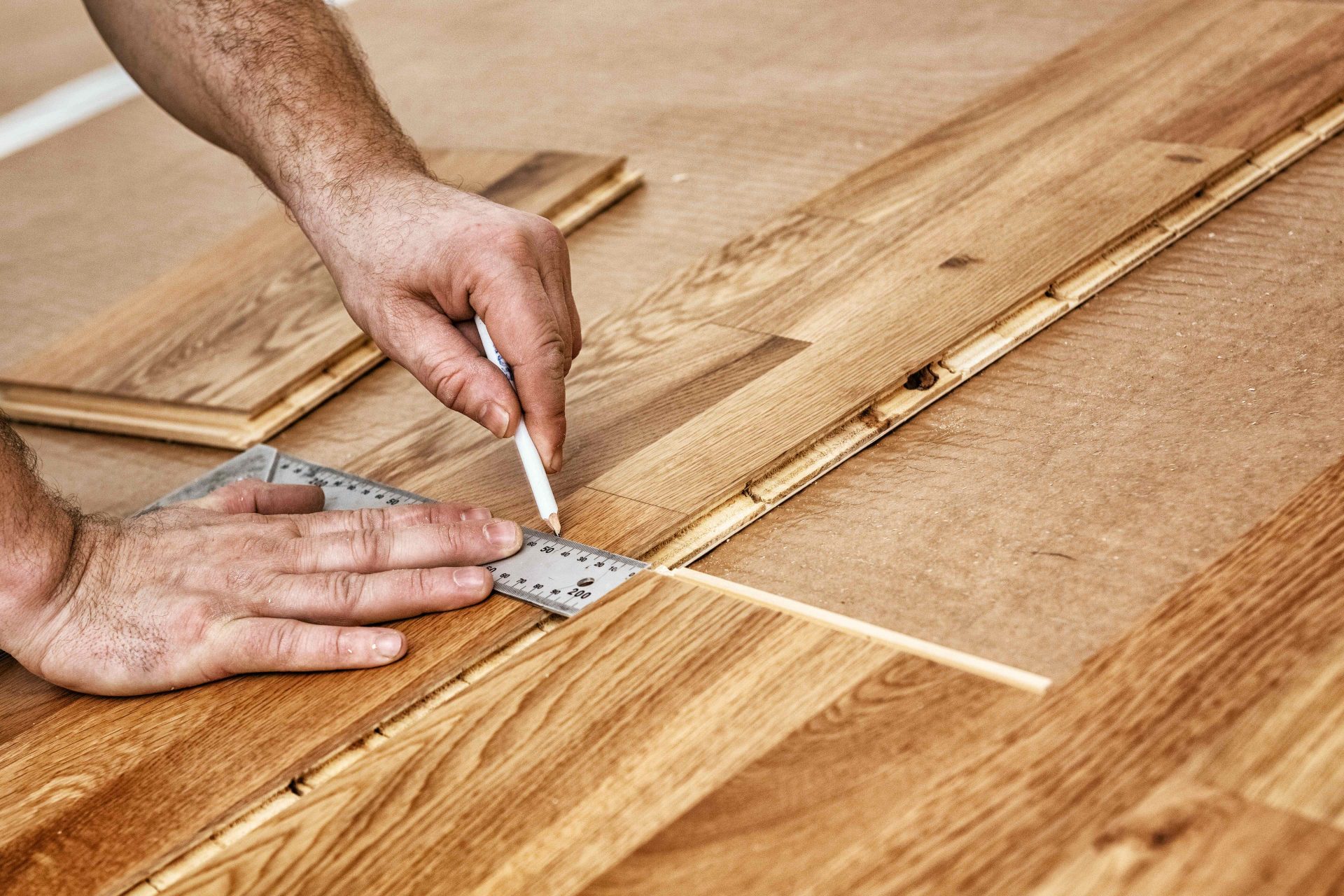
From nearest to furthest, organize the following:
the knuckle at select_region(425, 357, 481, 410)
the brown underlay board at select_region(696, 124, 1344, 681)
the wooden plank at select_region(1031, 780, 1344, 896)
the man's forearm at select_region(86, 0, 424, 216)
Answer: the wooden plank at select_region(1031, 780, 1344, 896) → the brown underlay board at select_region(696, 124, 1344, 681) → the knuckle at select_region(425, 357, 481, 410) → the man's forearm at select_region(86, 0, 424, 216)

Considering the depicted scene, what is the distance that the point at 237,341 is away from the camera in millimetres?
1769

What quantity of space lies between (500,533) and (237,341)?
808 millimetres

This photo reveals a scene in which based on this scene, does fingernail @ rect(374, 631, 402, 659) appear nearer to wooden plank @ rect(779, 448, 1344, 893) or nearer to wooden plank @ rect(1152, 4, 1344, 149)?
wooden plank @ rect(779, 448, 1344, 893)

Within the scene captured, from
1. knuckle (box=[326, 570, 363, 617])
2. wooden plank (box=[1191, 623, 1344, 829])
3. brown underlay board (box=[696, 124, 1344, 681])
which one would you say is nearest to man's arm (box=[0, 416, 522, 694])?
knuckle (box=[326, 570, 363, 617])

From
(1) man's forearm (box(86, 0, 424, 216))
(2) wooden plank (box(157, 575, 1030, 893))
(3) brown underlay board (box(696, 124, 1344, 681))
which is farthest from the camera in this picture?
(1) man's forearm (box(86, 0, 424, 216))

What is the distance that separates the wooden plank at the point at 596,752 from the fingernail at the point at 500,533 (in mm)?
154

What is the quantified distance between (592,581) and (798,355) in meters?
0.38

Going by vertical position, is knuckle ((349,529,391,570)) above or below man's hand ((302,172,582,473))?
Result: below

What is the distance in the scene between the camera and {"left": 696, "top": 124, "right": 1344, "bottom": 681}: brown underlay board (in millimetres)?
961

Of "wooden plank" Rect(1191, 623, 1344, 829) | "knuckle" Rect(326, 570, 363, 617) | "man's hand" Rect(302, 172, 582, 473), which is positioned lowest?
"wooden plank" Rect(1191, 623, 1344, 829)

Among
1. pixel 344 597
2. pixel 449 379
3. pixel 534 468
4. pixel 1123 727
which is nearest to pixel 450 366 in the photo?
pixel 449 379

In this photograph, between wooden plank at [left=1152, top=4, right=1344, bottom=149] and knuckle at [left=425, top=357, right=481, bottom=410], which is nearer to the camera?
knuckle at [left=425, top=357, right=481, bottom=410]

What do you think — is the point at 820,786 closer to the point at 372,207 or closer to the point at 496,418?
the point at 496,418

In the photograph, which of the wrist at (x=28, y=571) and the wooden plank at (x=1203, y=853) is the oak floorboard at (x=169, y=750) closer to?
the wrist at (x=28, y=571)
